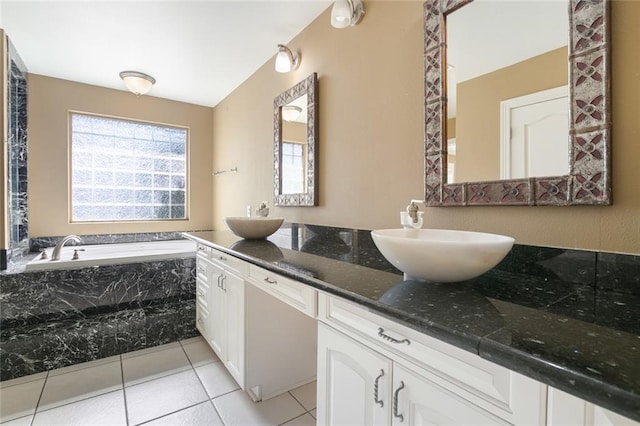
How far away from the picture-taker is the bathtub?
2334 millimetres

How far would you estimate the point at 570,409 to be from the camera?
1.59 feet

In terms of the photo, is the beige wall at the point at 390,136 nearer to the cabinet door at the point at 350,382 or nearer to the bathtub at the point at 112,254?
the cabinet door at the point at 350,382

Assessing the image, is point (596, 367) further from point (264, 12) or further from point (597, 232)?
point (264, 12)

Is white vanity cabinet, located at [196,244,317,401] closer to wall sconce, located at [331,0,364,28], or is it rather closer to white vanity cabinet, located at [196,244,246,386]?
white vanity cabinet, located at [196,244,246,386]

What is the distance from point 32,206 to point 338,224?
10.6 feet

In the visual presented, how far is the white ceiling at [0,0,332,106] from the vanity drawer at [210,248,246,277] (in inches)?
64.0

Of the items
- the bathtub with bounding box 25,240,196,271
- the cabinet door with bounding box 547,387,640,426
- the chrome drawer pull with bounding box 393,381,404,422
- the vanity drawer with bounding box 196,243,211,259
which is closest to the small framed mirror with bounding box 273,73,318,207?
the vanity drawer with bounding box 196,243,211,259

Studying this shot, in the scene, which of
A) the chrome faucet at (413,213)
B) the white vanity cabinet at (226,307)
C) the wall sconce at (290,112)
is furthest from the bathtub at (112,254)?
the chrome faucet at (413,213)

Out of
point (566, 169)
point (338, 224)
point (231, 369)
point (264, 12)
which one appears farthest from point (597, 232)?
point (264, 12)

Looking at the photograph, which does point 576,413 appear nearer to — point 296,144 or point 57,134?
point 296,144

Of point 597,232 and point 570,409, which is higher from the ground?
point 597,232

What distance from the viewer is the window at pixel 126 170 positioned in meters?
3.41

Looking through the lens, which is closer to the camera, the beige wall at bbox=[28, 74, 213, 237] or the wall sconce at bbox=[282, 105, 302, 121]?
the wall sconce at bbox=[282, 105, 302, 121]

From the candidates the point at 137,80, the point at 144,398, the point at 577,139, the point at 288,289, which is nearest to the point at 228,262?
the point at 288,289
